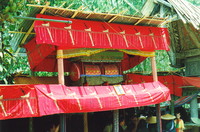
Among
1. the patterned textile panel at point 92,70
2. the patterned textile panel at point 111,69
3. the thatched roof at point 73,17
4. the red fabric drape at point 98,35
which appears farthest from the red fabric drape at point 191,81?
the patterned textile panel at point 92,70

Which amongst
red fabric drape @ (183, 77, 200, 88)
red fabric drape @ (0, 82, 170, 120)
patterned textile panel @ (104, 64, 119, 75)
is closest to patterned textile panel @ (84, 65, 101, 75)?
patterned textile panel @ (104, 64, 119, 75)

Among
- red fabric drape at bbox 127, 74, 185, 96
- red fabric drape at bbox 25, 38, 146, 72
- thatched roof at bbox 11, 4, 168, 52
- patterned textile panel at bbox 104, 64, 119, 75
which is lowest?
red fabric drape at bbox 127, 74, 185, 96

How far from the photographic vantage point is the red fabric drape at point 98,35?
8.38 meters

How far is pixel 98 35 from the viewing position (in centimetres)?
938

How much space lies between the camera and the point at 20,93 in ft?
24.9

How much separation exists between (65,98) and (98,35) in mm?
2538

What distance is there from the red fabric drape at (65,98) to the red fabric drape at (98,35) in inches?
56.3

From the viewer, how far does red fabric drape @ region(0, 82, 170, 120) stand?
24.5 ft

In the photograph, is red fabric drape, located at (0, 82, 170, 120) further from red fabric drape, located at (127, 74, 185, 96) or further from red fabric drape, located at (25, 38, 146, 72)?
red fabric drape, located at (127, 74, 185, 96)

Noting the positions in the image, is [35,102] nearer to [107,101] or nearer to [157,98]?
[107,101]

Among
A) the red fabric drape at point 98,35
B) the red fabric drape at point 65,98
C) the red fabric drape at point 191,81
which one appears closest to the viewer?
the red fabric drape at point 65,98

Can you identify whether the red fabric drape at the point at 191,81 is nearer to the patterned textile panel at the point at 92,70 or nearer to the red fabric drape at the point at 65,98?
the red fabric drape at the point at 65,98

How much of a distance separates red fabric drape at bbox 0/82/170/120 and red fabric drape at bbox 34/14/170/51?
4.69 feet

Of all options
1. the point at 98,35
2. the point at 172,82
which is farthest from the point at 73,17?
the point at 172,82
